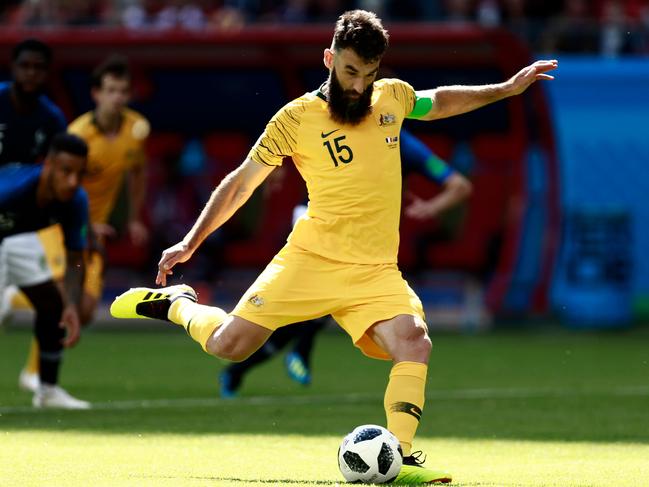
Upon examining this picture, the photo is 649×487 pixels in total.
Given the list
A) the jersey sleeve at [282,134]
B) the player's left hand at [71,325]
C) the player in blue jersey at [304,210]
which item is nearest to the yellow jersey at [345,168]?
the jersey sleeve at [282,134]

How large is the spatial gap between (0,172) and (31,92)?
858 mm

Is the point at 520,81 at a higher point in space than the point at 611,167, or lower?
higher

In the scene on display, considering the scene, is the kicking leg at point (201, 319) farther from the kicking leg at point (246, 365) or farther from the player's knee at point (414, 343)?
the kicking leg at point (246, 365)

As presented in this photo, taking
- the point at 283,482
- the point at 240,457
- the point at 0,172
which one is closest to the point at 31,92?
the point at 0,172

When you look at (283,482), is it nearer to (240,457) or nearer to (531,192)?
(240,457)

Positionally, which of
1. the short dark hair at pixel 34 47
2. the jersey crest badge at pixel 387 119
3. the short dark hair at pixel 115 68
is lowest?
the short dark hair at pixel 115 68

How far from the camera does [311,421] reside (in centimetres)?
998

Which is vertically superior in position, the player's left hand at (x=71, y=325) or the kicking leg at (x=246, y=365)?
the player's left hand at (x=71, y=325)

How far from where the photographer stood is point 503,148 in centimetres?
2184

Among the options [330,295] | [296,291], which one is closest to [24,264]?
[296,291]

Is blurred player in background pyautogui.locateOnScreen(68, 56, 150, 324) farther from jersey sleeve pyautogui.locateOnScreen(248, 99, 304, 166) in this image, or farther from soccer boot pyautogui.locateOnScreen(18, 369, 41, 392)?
jersey sleeve pyautogui.locateOnScreen(248, 99, 304, 166)

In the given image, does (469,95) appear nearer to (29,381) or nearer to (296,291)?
(296,291)

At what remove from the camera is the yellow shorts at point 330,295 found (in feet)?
24.6

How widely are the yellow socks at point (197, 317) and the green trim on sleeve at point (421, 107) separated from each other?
142 centimetres
